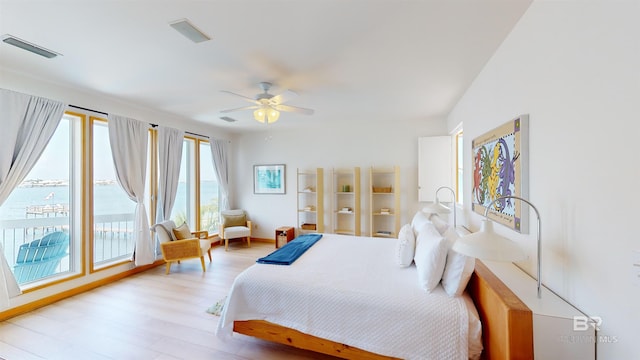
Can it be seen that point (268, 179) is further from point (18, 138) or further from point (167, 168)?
point (18, 138)

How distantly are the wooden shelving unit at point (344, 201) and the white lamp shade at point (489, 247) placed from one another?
12.0ft

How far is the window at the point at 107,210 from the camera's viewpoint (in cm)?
341

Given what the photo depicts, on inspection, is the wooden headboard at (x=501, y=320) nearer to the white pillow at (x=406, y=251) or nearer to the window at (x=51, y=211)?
the white pillow at (x=406, y=251)

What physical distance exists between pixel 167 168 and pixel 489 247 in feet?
15.3

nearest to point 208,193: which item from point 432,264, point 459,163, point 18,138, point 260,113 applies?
point 18,138

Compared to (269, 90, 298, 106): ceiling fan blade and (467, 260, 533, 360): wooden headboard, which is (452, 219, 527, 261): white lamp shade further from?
(269, 90, 298, 106): ceiling fan blade

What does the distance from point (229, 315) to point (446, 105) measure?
4010 mm

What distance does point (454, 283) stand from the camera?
1.73 meters

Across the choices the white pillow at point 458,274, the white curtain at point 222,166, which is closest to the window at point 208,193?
the white curtain at point 222,166

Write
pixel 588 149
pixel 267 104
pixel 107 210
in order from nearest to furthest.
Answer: pixel 588 149
pixel 267 104
pixel 107 210

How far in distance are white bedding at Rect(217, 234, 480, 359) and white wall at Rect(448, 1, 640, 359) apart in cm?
66

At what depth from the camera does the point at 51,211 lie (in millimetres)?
3020

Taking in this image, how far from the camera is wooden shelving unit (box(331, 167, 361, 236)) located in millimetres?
5047

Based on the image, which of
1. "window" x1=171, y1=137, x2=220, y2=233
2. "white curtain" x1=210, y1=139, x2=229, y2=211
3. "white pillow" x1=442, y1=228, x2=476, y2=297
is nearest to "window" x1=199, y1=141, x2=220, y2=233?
"window" x1=171, y1=137, x2=220, y2=233
